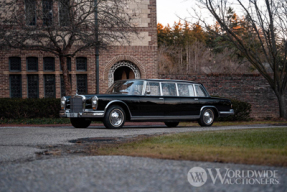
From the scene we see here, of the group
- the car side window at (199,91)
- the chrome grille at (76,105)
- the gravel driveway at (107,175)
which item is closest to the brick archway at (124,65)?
→ the car side window at (199,91)

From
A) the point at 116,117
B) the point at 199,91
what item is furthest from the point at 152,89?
the point at 199,91

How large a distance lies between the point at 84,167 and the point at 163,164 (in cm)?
100

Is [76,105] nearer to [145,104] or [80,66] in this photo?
[145,104]

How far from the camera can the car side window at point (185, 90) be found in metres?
14.2

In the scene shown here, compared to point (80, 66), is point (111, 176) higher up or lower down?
lower down

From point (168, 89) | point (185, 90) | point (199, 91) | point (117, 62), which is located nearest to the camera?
point (168, 89)

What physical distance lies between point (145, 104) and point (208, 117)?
2955 mm

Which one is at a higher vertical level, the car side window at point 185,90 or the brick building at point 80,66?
the brick building at point 80,66

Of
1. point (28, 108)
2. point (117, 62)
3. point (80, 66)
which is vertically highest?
point (117, 62)

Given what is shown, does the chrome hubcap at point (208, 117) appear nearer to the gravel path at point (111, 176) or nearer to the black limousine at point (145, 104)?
the black limousine at point (145, 104)

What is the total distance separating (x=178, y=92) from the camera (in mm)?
14148

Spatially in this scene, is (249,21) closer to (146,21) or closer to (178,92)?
(146,21)

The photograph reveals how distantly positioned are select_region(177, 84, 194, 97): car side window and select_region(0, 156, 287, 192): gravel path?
881cm

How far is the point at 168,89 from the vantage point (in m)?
14.0
